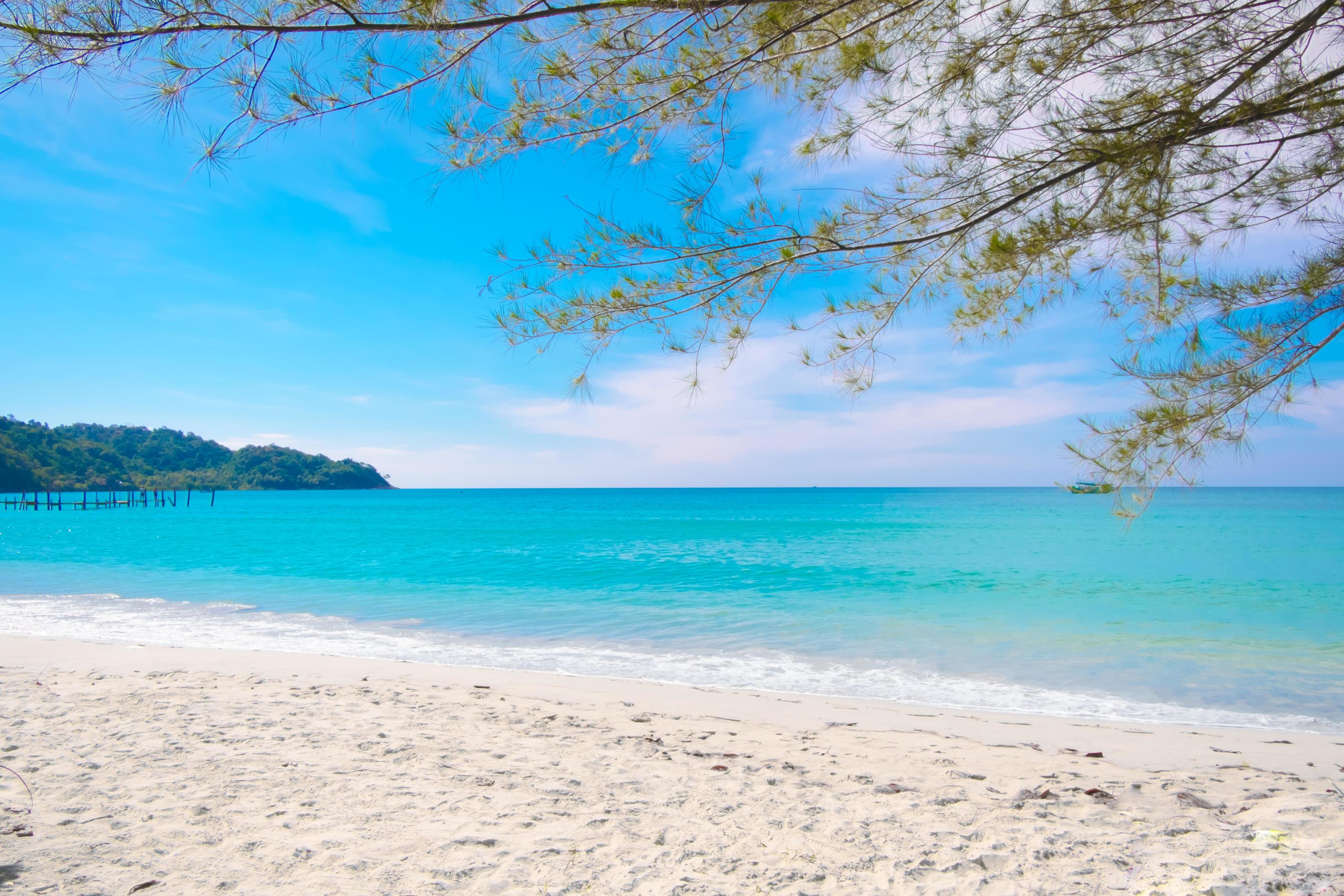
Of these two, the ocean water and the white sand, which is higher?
the white sand

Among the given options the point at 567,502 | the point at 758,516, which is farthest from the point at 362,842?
the point at 567,502

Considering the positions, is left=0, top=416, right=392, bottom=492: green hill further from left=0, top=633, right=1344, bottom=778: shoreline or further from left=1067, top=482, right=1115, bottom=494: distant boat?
left=1067, top=482, right=1115, bottom=494: distant boat

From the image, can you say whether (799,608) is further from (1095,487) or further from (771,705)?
(1095,487)

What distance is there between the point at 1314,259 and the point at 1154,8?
1.58 m

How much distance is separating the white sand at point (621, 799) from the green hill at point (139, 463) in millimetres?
101283

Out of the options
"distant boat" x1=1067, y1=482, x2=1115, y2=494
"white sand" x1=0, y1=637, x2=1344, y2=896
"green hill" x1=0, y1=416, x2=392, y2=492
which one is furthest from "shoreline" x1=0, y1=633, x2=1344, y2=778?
"green hill" x1=0, y1=416, x2=392, y2=492

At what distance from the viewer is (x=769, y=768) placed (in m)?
3.86

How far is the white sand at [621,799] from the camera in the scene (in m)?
2.50

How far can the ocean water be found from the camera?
23.4 feet

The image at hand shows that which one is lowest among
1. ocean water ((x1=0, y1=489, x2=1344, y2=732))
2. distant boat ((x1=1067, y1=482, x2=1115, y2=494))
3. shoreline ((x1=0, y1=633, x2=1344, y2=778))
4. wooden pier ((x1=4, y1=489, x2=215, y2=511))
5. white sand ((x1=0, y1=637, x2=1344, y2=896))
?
wooden pier ((x1=4, y1=489, x2=215, y2=511))

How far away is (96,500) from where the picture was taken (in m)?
68.4

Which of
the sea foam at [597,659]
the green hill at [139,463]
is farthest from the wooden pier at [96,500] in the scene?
the sea foam at [597,659]

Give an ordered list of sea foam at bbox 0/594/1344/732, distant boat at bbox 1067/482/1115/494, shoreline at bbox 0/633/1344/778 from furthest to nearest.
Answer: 1. sea foam at bbox 0/594/1344/732
2. shoreline at bbox 0/633/1344/778
3. distant boat at bbox 1067/482/1115/494

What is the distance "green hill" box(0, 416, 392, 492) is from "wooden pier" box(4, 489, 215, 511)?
70.0 inches
